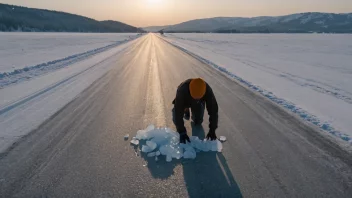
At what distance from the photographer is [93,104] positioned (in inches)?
298

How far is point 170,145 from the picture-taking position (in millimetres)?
4695

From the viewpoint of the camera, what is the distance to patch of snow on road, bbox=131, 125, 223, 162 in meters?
4.47

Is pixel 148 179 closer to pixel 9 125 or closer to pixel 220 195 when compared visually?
pixel 220 195

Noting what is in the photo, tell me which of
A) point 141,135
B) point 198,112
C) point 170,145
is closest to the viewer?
point 170,145

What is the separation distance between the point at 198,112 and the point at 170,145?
1220 mm

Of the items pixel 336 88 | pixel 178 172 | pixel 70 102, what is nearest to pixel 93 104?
pixel 70 102

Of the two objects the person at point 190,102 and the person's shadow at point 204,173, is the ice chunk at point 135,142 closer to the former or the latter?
the person's shadow at point 204,173

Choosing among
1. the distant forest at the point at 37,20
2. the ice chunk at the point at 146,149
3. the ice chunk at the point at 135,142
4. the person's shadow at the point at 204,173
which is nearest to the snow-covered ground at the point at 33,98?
the ice chunk at the point at 135,142

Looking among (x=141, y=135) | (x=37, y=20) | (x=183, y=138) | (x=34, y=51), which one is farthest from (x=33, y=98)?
(x=37, y=20)

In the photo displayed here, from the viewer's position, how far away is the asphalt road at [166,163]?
138 inches

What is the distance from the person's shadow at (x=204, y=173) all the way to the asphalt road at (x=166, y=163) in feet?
0.04

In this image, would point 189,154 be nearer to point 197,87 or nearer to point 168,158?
point 168,158

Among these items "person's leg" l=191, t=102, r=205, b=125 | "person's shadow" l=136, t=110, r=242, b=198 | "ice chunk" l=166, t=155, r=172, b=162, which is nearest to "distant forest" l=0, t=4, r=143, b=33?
"person's leg" l=191, t=102, r=205, b=125

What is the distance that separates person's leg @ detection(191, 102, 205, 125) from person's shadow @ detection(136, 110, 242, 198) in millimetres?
1173
